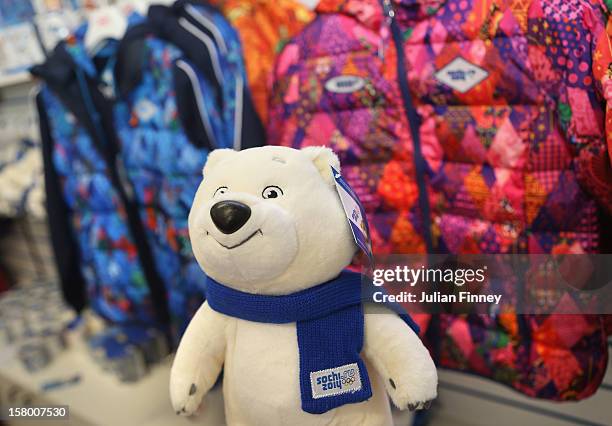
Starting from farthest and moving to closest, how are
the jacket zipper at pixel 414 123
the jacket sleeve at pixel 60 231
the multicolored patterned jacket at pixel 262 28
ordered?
the jacket sleeve at pixel 60 231 < the multicolored patterned jacket at pixel 262 28 < the jacket zipper at pixel 414 123

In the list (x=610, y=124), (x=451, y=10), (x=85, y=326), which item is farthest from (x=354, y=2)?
(x=85, y=326)

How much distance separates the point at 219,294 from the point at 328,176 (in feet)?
0.53

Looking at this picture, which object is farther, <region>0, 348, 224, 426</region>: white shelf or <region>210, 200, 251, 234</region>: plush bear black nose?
<region>0, 348, 224, 426</region>: white shelf

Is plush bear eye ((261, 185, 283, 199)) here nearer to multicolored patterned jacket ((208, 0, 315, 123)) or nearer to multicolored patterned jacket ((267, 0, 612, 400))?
multicolored patterned jacket ((267, 0, 612, 400))

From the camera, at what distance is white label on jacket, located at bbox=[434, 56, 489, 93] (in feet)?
2.33

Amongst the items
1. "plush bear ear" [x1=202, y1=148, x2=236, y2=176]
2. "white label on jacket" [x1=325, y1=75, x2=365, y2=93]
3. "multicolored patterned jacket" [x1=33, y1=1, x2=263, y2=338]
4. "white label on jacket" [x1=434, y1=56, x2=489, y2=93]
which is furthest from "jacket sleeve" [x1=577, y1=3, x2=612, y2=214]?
"multicolored patterned jacket" [x1=33, y1=1, x2=263, y2=338]

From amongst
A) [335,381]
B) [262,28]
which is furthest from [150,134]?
[335,381]

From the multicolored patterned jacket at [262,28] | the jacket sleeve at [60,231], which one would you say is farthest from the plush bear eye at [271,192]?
the jacket sleeve at [60,231]

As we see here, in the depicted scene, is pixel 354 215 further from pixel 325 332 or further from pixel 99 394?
pixel 99 394

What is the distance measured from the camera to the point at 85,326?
143 cm

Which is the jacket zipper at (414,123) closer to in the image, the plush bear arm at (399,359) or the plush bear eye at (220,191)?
the plush bear arm at (399,359)

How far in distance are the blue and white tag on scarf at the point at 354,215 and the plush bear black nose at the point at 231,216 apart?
3.9 inches

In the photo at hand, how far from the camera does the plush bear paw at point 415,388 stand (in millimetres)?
445

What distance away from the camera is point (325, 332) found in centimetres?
47
